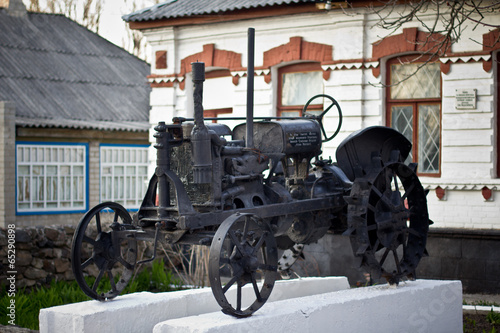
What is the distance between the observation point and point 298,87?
13.6 metres

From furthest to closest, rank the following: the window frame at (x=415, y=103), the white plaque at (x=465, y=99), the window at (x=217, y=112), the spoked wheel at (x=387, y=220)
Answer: the window at (x=217, y=112) < the window frame at (x=415, y=103) < the white plaque at (x=465, y=99) < the spoked wheel at (x=387, y=220)

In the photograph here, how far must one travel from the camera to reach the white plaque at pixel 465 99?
38.4 ft

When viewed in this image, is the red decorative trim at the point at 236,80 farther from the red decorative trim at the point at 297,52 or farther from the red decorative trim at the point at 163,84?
the red decorative trim at the point at 163,84

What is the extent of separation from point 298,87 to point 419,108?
2.18 metres

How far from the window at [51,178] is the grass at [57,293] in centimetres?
853

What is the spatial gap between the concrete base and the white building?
3.82 metres

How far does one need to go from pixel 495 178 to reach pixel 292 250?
13.7ft

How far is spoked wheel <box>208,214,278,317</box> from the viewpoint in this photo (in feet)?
20.3

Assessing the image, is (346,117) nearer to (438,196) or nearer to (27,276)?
(438,196)

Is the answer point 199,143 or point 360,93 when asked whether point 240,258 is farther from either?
point 360,93

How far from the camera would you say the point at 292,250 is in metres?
8.89

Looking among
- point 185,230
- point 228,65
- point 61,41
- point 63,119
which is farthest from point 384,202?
point 61,41

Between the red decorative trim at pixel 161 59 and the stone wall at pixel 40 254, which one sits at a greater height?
the red decorative trim at pixel 161 59

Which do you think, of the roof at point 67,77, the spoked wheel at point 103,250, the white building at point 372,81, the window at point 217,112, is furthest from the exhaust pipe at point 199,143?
the roof at point 67,77
